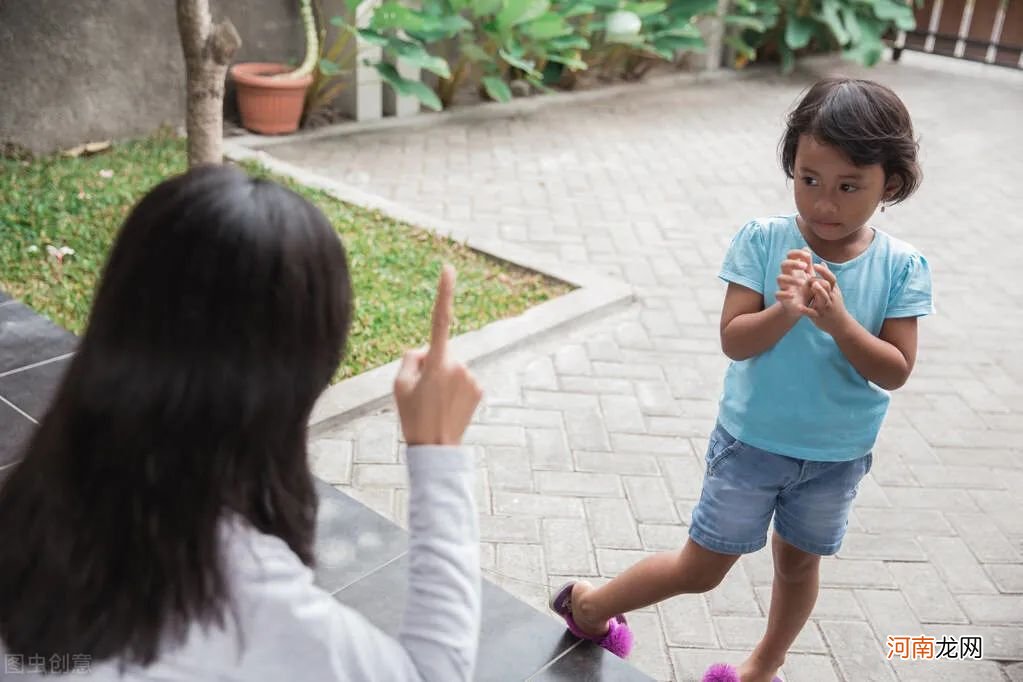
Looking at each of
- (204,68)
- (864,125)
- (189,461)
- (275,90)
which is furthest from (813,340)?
(275,90)

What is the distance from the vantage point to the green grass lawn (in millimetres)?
4078

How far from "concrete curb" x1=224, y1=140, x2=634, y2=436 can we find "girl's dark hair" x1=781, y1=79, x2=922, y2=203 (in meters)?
1.65

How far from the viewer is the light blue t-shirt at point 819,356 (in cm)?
203

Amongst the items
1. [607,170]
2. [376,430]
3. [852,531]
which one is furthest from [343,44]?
[852,531]

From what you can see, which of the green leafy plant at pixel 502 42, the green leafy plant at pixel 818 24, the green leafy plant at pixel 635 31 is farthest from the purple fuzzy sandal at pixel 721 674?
the green leafy plant at pixel 818 24

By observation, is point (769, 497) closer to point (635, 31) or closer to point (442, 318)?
point (442, 318)

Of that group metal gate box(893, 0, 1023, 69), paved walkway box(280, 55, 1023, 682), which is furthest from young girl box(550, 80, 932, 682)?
metal gate box(893, 0, 1023, 69)

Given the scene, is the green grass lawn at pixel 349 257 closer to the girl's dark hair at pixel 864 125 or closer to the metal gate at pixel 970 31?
the girl's dark hair at pixel 864 125

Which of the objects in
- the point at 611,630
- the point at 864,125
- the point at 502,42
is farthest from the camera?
the point at 502,42

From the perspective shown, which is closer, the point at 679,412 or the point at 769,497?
the point at 769,497

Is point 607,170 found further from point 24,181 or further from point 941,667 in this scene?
point 941,667

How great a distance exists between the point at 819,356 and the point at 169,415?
4.58ft

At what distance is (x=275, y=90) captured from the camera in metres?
6.72

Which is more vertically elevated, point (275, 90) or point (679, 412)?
point (275, 90)
